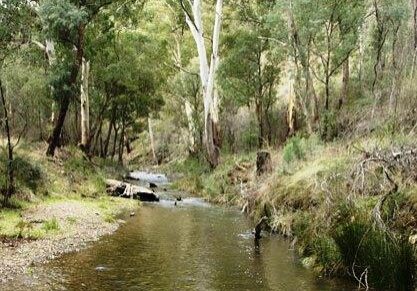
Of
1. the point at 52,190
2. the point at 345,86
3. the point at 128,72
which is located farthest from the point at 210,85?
the point at 52,190

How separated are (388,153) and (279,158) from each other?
35.1 ft

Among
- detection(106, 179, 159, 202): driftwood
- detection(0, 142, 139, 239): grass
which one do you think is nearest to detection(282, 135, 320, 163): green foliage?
detection(0, 142, 139, 239): grass

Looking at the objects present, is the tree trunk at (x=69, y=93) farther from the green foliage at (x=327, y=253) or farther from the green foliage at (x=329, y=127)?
the green foliage at (x=327, y=253)

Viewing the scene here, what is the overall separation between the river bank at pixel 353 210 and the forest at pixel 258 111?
0.03 meters

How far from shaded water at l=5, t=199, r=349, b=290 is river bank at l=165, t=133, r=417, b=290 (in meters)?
0.50

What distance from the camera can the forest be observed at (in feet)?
33.0

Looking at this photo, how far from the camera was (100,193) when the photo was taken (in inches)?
859

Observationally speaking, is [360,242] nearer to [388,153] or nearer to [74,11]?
[388,153]

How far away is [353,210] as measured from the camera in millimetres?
10148

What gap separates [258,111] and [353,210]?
72.7 feet

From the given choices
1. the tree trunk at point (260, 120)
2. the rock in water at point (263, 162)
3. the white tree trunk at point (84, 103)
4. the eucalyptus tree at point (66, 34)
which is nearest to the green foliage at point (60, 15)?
the eucalyptus tree at point (66, 34)

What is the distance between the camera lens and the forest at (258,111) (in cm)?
1007

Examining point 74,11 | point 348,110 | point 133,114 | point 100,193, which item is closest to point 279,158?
point 348,110

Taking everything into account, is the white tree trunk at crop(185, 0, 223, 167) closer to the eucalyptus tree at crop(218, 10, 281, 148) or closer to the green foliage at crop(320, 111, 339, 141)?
the eucalyptus tree at crop(218, 10, 281, 148)
